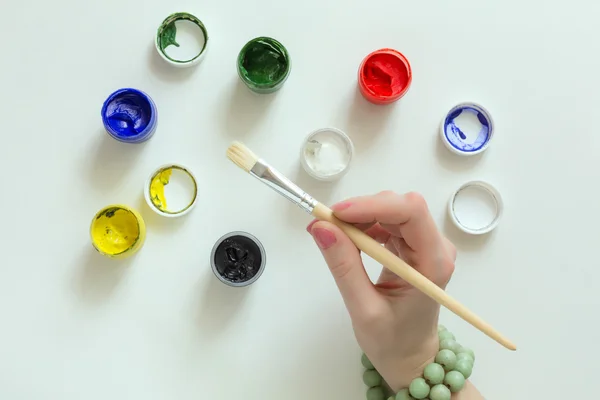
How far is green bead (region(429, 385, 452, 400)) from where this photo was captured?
1078mm

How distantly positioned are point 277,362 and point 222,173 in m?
0.44

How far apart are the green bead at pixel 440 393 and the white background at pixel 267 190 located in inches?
8.9

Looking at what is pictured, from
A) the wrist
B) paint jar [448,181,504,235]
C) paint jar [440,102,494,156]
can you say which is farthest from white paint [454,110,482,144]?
the wrist

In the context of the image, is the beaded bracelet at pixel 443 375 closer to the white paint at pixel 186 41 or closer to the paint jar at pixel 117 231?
the paint jar at pixel 117 231

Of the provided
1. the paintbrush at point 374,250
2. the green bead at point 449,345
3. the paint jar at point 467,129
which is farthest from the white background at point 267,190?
the paintbrush at point 374,250

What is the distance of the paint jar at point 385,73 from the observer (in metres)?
1.28

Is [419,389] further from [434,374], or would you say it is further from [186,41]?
[186,41]

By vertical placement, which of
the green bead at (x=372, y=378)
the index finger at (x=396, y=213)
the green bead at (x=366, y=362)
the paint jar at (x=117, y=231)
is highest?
the index finger at (x=396, y=213)

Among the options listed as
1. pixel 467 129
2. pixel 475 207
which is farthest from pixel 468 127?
pixel 475 207

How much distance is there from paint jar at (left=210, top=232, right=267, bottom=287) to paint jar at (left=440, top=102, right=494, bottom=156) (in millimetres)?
494

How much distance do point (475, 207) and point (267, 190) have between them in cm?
48

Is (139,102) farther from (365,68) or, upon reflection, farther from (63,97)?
(365,68)

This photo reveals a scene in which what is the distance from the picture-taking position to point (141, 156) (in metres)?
1.28

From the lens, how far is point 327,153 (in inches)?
50.3
